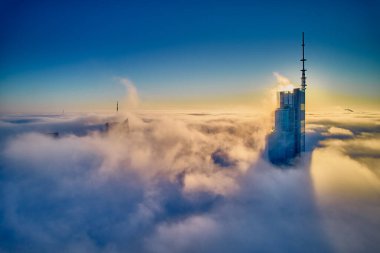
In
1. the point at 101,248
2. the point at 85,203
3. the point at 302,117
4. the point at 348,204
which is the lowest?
the point at 101,248

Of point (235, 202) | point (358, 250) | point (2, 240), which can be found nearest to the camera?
point (358, 250)

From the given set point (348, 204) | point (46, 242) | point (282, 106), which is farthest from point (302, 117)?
point (46, 242)

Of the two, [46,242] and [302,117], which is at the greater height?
[302,117]

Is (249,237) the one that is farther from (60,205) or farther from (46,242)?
(60,205)

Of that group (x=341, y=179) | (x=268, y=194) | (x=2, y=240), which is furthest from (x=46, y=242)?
(x=341, y=179)

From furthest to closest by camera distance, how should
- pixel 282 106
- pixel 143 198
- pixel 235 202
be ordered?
1. pixel 143 198
2. pixel 235 202
3. pixel 282 106

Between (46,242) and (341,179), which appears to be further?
(341,179)
